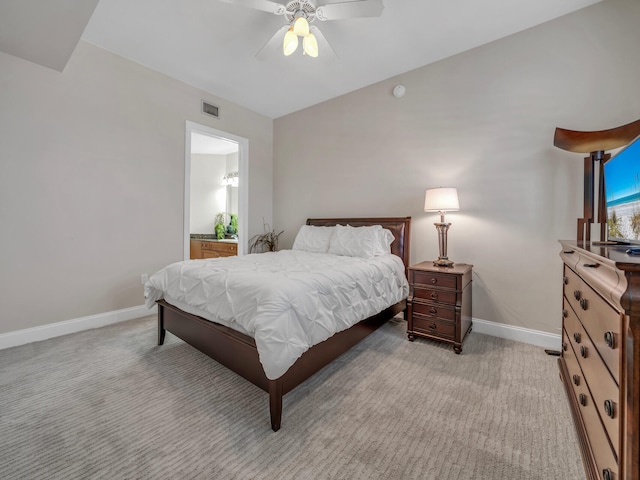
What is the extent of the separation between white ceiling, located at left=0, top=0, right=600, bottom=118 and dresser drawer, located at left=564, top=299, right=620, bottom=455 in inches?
104

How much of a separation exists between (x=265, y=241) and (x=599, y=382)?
4276 mm

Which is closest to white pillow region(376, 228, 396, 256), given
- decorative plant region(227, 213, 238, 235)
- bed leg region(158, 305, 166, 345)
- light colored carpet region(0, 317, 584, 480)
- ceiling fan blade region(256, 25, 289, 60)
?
light colored carpet region(0, 317, 584, 480)

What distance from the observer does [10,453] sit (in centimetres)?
135

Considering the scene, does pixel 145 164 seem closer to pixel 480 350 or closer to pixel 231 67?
pixel 231 67

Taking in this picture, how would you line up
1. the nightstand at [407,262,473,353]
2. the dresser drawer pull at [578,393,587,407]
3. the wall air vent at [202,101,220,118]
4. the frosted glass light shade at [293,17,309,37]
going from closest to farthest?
the dresser drawer pull at [578,393,587,407] < the frosted glass light shade at [293,17,309,37] < the nightstand at [407,262,473,353] < the wall air vent at [202,101,220,118]

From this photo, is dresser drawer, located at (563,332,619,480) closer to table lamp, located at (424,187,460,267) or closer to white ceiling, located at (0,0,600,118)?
table lamp, located at (424,187,460,267)

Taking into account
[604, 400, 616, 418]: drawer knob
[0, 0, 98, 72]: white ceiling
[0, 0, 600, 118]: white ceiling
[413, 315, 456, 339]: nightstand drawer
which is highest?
[0, 0, 600, 118]: white ceiling

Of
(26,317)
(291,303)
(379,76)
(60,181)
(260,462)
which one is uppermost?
(379,76)

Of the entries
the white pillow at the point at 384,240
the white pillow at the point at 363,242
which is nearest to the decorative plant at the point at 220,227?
the white pillow at the point at 363,242

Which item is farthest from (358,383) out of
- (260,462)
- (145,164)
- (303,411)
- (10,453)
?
(145,164)

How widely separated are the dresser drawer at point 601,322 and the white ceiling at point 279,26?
8.09ft

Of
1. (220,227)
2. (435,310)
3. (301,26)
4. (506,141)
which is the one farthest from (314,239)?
(220,227)

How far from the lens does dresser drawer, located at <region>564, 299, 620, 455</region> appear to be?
87 cm

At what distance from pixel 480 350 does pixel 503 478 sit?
4.59ft
